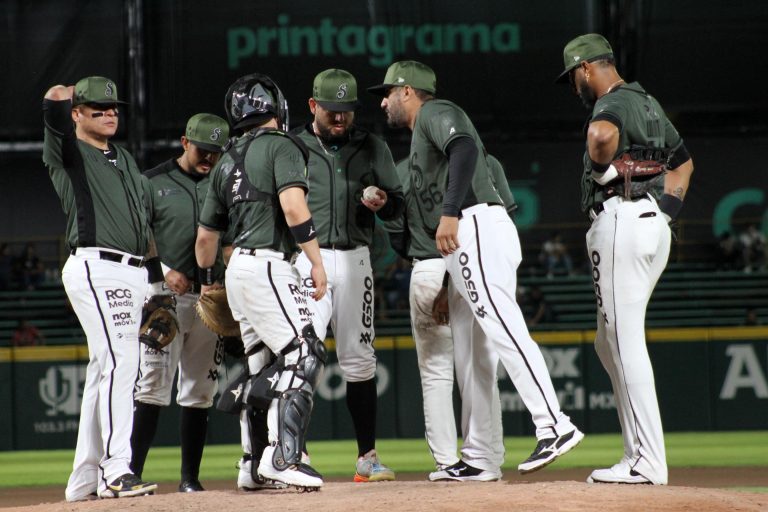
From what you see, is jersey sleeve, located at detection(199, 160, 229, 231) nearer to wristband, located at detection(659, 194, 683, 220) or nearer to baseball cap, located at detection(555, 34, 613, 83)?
baseball cap, located at detection(555, 34, 613, 83)

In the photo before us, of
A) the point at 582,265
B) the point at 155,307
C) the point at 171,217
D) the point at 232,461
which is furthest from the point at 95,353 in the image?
the point at 582,265

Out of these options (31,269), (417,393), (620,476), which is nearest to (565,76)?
(620,476)

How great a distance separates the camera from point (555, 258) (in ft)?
51.2

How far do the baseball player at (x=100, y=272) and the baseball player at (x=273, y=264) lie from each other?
1.54 ft

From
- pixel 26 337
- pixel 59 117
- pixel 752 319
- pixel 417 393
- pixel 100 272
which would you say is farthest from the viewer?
pixel 26 337

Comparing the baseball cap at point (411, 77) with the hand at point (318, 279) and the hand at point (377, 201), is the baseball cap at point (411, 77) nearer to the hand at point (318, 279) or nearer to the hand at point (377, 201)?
the hand at point (377, 201)

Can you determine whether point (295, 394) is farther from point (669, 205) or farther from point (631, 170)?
point (669, 205)

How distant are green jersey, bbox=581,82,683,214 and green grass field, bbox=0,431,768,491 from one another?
370cm

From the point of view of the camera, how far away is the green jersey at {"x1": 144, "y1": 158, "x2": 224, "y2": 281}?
603 cm

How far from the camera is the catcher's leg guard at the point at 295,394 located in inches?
190

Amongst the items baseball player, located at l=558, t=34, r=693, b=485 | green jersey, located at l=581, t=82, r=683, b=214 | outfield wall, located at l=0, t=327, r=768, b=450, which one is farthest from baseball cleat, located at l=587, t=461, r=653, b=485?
outfield wall, located at l=0, t=327, r=768, b=450

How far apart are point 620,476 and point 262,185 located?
6.81ft

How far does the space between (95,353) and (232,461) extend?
4.54 metres

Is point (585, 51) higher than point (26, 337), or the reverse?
point (585, 51)
